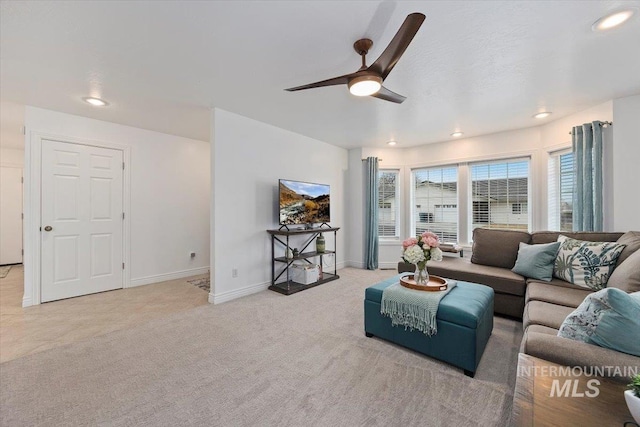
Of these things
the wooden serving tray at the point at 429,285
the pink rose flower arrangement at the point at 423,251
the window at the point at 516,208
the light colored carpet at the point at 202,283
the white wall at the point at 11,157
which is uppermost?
the white wall at the point at 11,157

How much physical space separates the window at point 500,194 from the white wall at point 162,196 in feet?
16.4

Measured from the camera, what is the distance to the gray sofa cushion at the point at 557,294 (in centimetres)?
217

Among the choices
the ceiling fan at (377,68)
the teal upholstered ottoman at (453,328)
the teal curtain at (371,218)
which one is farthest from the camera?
the teal curtain at (371,218)

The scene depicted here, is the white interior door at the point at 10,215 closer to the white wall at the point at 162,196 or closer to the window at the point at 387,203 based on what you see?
the white wall at the point at 162,196

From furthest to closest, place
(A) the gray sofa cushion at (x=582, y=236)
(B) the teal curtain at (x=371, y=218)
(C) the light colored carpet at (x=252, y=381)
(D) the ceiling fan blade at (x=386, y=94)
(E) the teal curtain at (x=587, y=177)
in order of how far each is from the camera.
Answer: (B) the teal curtain at (x=371, y=218) < (E) the teal curtain at (x=587, y=177) < (A) the gray sofa cushion at (x=582, y=236) < (D) the ceiling fan blade at (x=386, y=94) < (C) the light colored carpet at (x=252, y=381)

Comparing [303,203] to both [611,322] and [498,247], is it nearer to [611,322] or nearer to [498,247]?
[498,247]

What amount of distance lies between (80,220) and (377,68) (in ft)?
14.3

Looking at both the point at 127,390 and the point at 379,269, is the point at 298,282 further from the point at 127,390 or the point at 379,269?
the point at 127,390

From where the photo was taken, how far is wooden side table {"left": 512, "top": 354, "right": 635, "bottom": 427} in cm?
84

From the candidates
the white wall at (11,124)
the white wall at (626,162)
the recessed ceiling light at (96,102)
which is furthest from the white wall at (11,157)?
the white wall at (626,162)

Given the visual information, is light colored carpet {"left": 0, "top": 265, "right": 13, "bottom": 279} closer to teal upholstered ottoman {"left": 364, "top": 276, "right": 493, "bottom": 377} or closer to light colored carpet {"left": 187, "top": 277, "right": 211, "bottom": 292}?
light colored carpet {"left": 187, "top": 277, "right": 211, "bottom": 292}

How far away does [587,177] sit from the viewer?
3.22 meters

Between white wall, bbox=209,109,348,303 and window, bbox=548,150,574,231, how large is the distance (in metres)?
3.86

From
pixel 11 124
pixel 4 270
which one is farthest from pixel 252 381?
pixel 4 270
